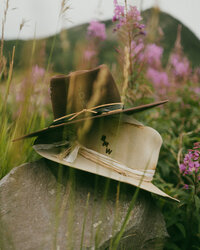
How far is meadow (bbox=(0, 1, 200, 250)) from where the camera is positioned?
1.50 metres

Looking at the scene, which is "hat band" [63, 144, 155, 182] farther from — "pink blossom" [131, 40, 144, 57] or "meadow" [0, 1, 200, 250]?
"pink blossom" [131, 40, 144, 57]

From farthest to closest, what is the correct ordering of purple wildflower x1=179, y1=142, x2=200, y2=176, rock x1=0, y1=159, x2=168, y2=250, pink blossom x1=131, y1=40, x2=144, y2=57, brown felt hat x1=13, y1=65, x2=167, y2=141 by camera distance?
pink blossom x1=131, y1=40, x2=144, y2=57 → purple wildflower x1=179, y1=142, x2=200, y2=176 → brown felt hat x1=13, y1=65, x2=167, y2=141 → rock x1=0, y1=159, x2=168, y2=250

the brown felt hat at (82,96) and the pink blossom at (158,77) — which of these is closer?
the brown felt hat at (82,96)

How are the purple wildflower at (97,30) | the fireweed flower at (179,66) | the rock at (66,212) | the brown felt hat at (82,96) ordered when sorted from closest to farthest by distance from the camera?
the rock at (66,212) < the brown felt hat at (82,96) < the purple wildflower at (97,30) < the fireweed flower at (179,66)

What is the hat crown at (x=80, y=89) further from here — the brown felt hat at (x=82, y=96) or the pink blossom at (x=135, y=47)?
the pink blossom at (x=135, y=47)

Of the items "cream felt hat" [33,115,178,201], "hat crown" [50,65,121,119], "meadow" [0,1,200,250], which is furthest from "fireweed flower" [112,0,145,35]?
"cream felt hat" [33,115,178,201]

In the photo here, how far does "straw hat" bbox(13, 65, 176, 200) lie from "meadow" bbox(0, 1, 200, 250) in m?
0.10

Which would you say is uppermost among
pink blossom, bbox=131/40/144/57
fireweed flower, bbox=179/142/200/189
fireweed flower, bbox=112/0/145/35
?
fireweed flower, bbox=112/0/145/35

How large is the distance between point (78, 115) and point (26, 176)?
1.58 ft

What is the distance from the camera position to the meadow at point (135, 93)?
150cm

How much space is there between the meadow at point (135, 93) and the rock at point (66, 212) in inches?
7.6

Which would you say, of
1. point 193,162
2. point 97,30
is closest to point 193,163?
point 193,162

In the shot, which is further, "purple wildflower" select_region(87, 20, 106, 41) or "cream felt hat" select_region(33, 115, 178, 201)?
"purple wildflower" select_region(87, 20, 106, 41)

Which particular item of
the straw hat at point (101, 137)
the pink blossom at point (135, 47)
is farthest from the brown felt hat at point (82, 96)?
the pink blossom at point (135, 47)
